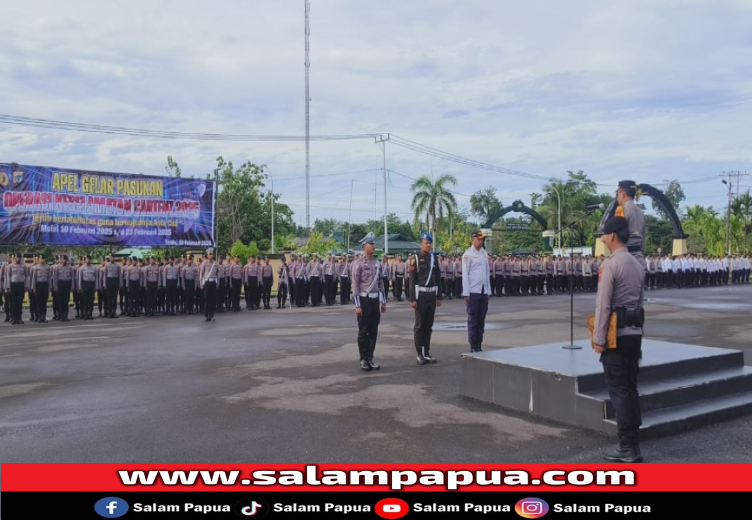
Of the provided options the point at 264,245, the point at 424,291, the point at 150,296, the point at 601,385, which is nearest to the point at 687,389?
the point at 601,385

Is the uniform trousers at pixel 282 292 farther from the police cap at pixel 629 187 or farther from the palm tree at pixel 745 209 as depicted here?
the palm tree at pixel 745 209

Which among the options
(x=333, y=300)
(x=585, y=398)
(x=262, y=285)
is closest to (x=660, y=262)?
(x=333, y=300)

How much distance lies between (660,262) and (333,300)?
67.7 ft

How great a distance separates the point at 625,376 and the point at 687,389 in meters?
1.99

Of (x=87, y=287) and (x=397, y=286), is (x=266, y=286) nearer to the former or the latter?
(x=397, y=286)

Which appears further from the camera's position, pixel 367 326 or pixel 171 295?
pixel 171 295

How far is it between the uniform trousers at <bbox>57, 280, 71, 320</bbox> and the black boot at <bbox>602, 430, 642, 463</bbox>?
18924 mm

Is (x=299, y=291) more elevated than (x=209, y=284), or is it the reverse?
(x=209, y=284)

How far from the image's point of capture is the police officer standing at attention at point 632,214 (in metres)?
7.05

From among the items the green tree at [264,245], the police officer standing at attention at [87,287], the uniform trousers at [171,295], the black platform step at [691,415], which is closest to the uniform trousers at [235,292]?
the uniform trousers at [171,295]

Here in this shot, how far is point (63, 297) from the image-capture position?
65.2 ft
